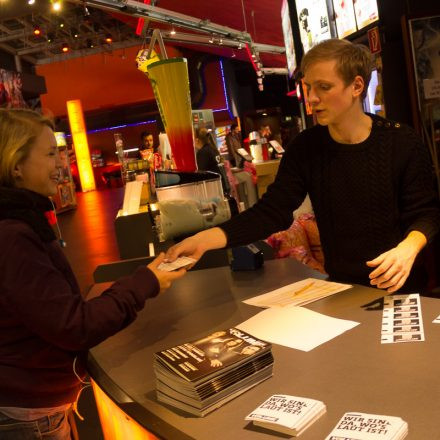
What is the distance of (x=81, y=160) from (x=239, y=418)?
20358mm

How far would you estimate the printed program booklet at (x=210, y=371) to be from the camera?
138cm

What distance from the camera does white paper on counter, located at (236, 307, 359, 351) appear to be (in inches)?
69.8

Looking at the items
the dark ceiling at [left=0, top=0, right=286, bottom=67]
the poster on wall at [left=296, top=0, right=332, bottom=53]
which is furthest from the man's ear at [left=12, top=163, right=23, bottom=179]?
the dark ceiling at [left=0, top=0, right=286, bottom=67]

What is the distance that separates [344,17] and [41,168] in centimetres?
444

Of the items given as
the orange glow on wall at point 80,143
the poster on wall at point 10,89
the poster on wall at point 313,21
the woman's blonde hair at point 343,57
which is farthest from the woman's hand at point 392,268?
the orange glow on wall at point 80,143

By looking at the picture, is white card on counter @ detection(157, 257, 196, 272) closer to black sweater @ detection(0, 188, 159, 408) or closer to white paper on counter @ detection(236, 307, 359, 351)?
black sweater @ detection(0, 188, 159, 408)

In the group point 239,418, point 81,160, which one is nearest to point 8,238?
point 239,418

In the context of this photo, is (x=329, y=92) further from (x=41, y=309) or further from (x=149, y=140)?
(x=149, y=140)

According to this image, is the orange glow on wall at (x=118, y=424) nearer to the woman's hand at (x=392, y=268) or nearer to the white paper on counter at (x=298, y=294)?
the white paper on counter at (x=298, y=294)

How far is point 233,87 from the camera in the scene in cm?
2239

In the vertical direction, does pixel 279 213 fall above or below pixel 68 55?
below

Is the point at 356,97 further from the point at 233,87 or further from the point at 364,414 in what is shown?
the point at 233,87

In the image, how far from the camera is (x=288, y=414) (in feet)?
4.15

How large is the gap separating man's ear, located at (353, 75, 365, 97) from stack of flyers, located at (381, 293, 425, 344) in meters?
0.78
